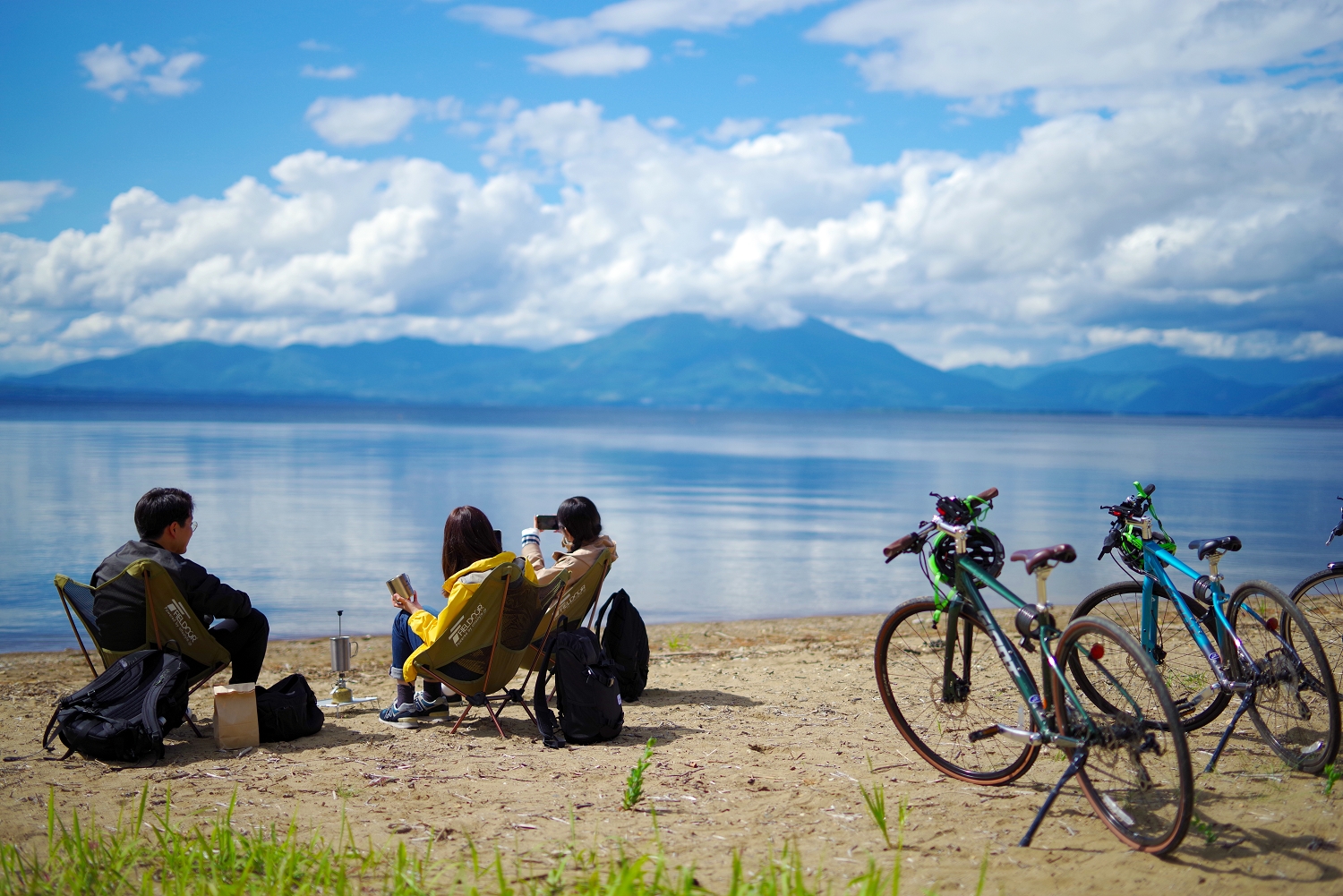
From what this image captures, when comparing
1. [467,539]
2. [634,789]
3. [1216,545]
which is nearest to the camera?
[634,789]

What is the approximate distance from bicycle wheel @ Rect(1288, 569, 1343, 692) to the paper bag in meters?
5.79

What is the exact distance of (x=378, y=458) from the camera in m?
44.9

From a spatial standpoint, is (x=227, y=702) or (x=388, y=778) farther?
(x=227, y=702)

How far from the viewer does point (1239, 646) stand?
4.46 metres

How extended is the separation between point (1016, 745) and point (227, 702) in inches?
169

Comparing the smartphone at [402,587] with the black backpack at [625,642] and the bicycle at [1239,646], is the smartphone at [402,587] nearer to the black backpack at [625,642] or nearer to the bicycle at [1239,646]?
the black backpack at [625,642]

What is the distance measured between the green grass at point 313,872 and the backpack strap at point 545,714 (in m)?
1.56

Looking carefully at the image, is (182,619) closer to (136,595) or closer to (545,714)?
(136,595)

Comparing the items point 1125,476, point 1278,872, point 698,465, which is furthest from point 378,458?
point 1278,872

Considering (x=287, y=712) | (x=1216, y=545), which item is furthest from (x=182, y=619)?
(x=1216, y=545)

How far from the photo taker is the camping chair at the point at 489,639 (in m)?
5.47

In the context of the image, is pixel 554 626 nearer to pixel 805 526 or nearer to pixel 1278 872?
pixel 1278 872

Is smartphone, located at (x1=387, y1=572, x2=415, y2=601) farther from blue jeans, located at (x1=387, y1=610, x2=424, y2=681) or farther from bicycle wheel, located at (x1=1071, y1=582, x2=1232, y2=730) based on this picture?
bicycle wheel, located at (x1=1071, y1=582, x2=1232, y2=730)

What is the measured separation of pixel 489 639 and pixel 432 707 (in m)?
0.87
